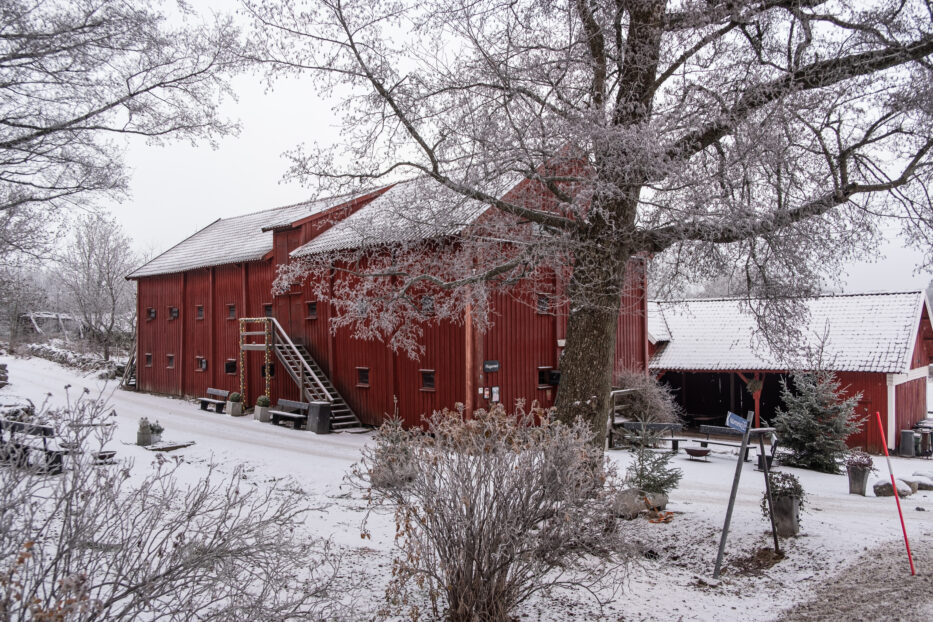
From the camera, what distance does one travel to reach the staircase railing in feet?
56.1

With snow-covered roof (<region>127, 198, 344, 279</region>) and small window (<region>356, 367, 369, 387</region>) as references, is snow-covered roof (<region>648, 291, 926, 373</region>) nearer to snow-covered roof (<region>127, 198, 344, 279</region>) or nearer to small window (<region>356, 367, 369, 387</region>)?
small window (<region>356, 367, 369, 387</region>)

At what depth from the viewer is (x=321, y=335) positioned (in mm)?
18359

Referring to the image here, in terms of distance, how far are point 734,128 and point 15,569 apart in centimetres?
726

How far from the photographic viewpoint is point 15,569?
276 centimetres

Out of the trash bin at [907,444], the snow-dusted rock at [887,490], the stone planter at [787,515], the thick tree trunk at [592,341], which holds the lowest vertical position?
the trash bin at [907,444]

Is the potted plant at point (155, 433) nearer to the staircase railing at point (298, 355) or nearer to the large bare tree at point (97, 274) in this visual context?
the staircase railing at point (298, 355)

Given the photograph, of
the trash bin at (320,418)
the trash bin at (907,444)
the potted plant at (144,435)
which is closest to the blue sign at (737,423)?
the potted plant at (144,435)

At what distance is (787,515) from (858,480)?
14.7ft

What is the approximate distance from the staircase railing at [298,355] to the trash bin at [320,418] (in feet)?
2.44

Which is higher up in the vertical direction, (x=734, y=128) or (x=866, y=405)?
(x=734, y=128)

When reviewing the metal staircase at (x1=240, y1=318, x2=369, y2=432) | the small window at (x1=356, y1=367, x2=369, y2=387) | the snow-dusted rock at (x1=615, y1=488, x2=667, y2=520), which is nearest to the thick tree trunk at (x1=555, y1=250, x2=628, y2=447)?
the snow-dusted rock at (x1=615, y1=488, x2=667, y2=520)

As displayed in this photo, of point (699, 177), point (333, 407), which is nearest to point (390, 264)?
point (699, 177)

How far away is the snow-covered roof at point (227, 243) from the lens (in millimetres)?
21188

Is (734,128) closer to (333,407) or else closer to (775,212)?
(775,212)
